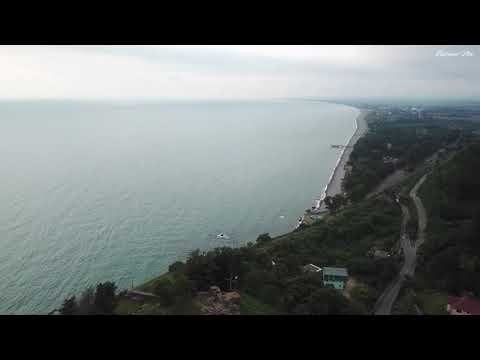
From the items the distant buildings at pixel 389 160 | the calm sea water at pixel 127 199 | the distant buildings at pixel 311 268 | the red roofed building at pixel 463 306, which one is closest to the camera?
the red roofed building at pixel 463 306

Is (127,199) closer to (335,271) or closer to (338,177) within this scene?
(335,271)

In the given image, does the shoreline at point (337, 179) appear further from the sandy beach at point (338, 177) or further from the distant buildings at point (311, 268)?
the distant buildings at point (311, 268)

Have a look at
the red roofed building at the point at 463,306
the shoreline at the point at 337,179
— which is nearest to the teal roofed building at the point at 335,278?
the red roofed building at the point at 463,306

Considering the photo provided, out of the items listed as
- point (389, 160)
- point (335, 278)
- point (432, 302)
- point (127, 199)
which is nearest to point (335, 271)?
point (335, 278)

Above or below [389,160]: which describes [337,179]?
below

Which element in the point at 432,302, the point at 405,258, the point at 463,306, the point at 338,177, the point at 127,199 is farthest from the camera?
the point at 338,177

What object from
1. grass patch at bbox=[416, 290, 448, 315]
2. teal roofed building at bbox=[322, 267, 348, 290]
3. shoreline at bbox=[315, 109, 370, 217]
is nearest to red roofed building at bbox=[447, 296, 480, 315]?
grass patch at bbox=[416, 290, 448, 315]
